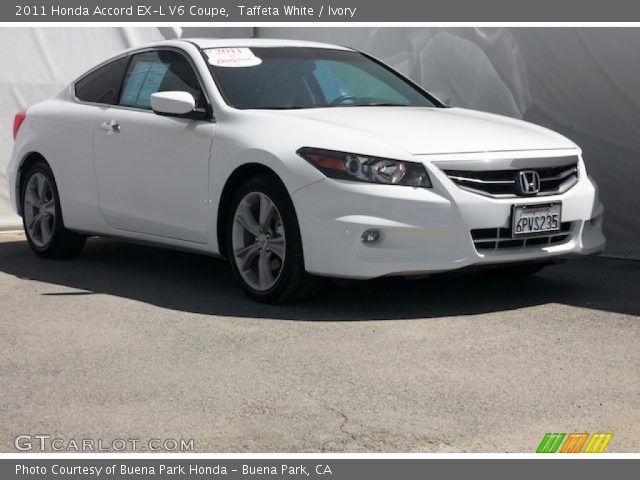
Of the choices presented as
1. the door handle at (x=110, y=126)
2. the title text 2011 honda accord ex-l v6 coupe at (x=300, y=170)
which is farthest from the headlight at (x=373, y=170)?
the door handle at (x=110, y=126)

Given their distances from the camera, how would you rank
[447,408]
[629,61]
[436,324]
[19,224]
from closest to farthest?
[447,408]
[436,324]
[629,61]
[19,224]

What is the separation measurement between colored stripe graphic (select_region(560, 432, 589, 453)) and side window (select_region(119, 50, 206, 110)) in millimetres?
3883

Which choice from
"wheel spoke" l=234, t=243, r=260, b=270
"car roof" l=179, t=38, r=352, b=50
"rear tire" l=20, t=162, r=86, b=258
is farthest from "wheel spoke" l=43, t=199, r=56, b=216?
"wheel spoke" l=234, t=243, r=260, b=270

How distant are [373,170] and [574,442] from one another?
254 centimetres

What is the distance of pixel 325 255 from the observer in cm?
681

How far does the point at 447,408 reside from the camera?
4996 millimetres

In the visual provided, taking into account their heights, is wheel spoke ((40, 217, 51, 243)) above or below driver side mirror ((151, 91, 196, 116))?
below

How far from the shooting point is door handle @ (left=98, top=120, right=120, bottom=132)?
8328 mm

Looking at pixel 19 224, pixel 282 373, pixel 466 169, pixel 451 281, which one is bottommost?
pixel 19 224

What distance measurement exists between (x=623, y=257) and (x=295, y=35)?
4.30 m

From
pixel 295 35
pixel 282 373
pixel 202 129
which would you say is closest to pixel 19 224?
pixel 295 35

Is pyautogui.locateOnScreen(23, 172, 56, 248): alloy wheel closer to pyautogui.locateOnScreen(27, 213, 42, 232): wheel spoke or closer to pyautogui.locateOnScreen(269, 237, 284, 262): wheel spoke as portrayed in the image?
pyautogui.locateOnScreen(27, 213, 42, 232): wheel spoke

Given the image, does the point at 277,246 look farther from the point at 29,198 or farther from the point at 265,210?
the point at 29,198

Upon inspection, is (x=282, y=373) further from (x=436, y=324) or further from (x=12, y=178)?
(x=12, y=178)
